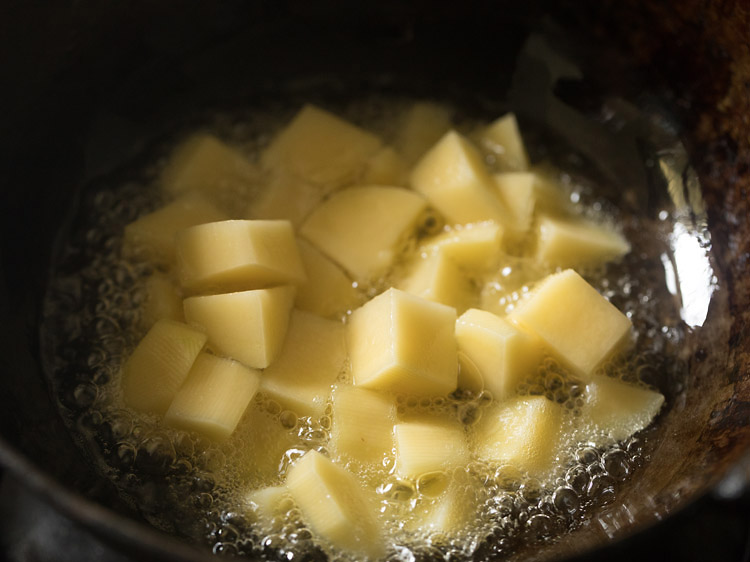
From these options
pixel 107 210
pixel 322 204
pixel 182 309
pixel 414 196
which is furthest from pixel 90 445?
pixel 414 196

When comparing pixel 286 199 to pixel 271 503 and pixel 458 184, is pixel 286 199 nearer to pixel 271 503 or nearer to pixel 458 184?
pixel 458 184

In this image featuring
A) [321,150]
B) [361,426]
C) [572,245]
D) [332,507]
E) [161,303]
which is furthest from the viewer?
[321,150]

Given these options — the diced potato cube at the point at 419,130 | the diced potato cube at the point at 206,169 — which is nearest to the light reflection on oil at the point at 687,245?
the diced potato cube at the point at 419,130

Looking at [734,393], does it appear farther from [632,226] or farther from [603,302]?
[632,226]

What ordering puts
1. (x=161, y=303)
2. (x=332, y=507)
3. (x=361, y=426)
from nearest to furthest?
(x=332, y=507) < (x=361, y=426) < (x=161, y=303)

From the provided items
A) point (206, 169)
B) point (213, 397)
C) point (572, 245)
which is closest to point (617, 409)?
point (572, 245)

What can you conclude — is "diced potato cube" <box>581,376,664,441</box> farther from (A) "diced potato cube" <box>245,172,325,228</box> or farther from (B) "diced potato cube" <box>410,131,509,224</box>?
(A) "diced potato cube" <box>245,172,325,228</box>

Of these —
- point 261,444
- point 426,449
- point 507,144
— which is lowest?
point 261,444
